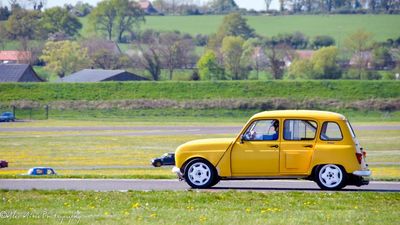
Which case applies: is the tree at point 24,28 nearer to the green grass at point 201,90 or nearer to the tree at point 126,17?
the tree at point 126,17

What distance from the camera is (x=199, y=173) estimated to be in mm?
17375

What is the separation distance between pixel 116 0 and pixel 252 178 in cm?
13644

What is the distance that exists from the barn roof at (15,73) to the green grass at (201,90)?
7.12m

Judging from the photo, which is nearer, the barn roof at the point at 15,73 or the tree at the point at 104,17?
the barn roof at the point at 15,73

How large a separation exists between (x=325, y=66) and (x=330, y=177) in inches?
3622

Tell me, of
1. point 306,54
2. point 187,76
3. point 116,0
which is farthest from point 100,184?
point 116,0

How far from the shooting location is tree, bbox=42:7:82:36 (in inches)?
5989

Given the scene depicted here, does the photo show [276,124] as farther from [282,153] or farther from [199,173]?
[199,173]

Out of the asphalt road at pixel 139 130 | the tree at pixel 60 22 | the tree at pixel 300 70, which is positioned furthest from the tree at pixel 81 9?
the asphalt road at pixel 139 130

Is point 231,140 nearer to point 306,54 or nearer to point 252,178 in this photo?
point 252,178

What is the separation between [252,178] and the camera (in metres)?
17.4

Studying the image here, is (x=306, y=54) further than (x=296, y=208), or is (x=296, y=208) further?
(x=306, y=54)

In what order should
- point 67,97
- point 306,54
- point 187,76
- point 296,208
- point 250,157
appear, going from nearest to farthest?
point 296,208 < point 250,157 < point 67,97 < point 187,76 < point 306,54

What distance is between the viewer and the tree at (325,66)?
107 meters
